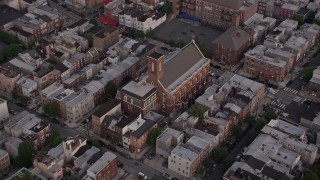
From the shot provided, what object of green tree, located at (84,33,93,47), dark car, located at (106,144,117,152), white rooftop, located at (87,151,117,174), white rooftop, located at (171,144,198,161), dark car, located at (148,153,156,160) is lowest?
dark car, located at (148,153,156,160)

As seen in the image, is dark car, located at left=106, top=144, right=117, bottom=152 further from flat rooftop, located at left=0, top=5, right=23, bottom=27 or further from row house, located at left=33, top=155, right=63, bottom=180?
flat rooftop, located at left=0, top=5, right=23, bottom=27

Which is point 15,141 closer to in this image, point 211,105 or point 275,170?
point 211,105

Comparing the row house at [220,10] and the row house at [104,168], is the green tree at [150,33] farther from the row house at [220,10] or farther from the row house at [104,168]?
the row house at [104,168]

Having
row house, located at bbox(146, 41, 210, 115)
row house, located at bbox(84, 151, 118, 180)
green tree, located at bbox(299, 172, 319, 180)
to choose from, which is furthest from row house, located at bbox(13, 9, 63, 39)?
green tree, located at bbox(299, 172, 319, 180)

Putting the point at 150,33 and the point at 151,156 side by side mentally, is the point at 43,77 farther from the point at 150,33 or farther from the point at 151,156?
the point at 150,33

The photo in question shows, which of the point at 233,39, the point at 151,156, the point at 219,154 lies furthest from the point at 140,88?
the point at 233,39

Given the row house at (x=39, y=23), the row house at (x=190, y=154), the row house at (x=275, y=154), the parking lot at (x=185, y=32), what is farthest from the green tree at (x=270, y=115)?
the row house at (x=39, y=23)

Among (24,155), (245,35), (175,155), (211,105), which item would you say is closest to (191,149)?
(175,155)
